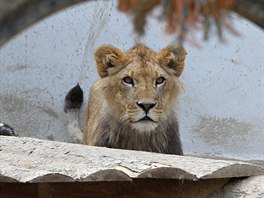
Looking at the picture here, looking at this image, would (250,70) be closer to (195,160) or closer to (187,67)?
(187,67)

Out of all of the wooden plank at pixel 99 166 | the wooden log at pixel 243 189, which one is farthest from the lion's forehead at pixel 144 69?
the wooden log at pixel 243 189

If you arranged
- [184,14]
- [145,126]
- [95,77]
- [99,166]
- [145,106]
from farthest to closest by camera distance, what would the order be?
[95,77] < [145,126] < [145,106] < [99,166] < [184,14]

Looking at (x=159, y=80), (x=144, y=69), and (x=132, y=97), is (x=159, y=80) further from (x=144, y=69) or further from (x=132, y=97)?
(x=132, y=97)

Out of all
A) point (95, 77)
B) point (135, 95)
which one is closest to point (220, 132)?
point (95, 77)

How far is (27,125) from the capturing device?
5.21 meters

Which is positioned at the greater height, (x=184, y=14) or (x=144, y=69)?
(x=144, y=69)

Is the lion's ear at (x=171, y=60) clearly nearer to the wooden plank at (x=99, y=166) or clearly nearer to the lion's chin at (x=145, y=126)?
the lion's chin at (x=145, y=126)

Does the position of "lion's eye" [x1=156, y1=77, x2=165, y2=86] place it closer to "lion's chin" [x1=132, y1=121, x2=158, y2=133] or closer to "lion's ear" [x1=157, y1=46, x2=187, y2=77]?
"lion's ear" [x1=157, y1=46, x2=187, y2=77]

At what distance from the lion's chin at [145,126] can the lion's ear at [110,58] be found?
0.38m

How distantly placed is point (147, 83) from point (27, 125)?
1.66 m

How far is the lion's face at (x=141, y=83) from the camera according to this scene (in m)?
3.73

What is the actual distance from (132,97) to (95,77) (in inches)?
57.3

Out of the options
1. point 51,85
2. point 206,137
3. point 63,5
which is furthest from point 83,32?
point 63,5

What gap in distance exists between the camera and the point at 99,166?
2.44 meters
